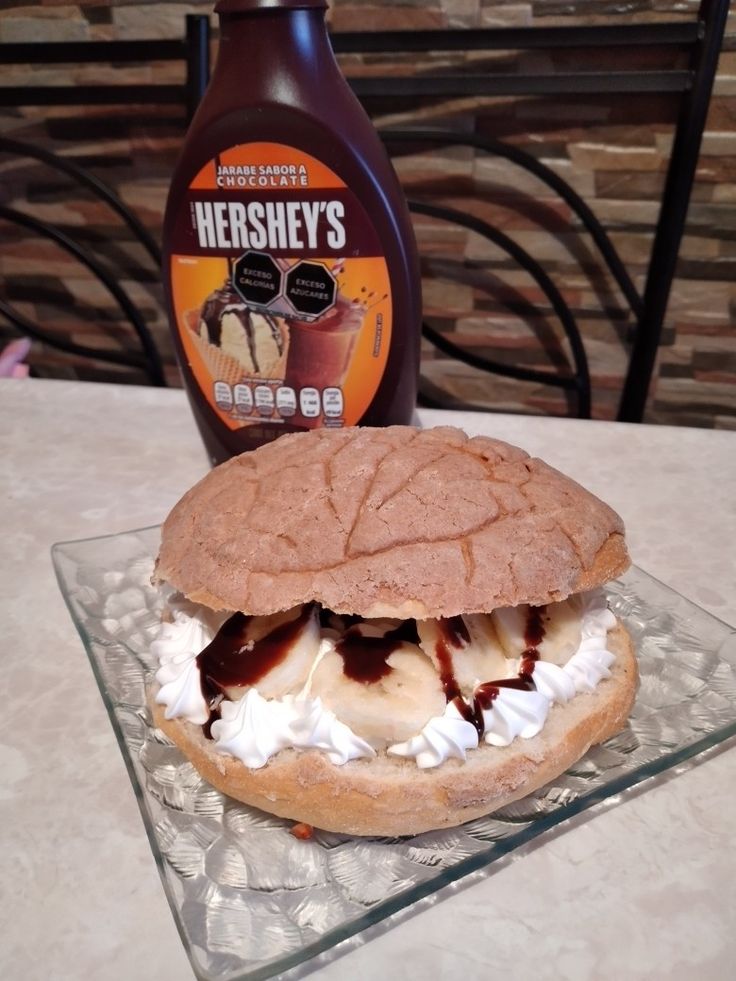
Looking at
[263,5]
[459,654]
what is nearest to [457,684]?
[459,654]

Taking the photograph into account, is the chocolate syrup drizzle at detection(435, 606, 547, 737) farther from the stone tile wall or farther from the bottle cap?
the stone tile wall

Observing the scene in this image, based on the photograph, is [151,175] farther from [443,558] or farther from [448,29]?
[443,558]

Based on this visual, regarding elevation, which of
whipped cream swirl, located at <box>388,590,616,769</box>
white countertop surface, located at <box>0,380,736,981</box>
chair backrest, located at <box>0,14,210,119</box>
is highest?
chair backrest, located at <box>0,14,210,119</box>

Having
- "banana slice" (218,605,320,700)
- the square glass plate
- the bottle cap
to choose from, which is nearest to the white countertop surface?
the square glass plate

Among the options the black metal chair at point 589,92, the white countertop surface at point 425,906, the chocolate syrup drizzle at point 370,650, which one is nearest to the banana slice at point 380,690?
the chocolate syrup drizzle at point 370,650

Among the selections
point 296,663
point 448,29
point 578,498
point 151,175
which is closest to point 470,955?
point 296,663

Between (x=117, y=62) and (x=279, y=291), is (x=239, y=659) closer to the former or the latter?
(x=279, y=291)
